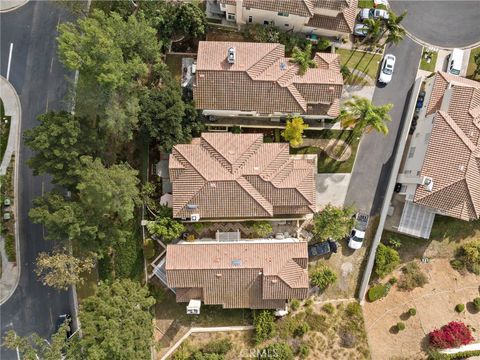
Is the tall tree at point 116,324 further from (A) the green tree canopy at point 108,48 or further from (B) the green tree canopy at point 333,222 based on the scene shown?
(A) the green tree canopy at point 108,48

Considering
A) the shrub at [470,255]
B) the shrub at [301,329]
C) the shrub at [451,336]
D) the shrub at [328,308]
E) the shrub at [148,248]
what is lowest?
the shrub at [301,329]

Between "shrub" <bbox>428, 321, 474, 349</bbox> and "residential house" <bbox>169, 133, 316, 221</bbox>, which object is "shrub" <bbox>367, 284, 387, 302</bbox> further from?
"residential house" <bbox>169, 133, 316, 221</bbox>

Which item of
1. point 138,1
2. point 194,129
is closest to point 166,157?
point 194,129

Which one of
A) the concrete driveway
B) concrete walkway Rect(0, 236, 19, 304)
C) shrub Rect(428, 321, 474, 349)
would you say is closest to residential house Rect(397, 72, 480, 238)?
the concrete driveway

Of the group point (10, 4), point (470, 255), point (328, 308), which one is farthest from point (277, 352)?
point (10, 4)

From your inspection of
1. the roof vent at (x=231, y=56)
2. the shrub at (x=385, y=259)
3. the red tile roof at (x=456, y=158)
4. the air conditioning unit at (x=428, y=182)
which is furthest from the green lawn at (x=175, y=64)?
the shrub at (x=385, y=259)

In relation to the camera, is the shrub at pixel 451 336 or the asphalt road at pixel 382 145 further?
the asphalt road at pixel 382 145
